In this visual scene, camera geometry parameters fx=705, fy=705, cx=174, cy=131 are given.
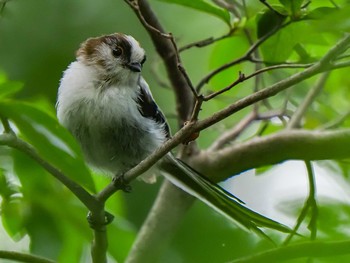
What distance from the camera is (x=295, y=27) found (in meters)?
1.74

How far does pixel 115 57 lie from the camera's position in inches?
115

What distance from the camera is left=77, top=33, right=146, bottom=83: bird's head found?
9.19 ft

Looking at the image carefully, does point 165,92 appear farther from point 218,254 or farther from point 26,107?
point 218,254

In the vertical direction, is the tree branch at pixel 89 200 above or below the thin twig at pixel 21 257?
above

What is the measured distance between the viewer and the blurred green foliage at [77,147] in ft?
3.02

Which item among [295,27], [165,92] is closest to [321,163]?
[295,27]

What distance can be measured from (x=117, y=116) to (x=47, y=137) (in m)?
1.46

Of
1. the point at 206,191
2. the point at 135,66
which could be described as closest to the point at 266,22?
the point at 206,191

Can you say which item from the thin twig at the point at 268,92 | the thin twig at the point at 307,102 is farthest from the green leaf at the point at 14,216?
the thin twig at the point at 307,102

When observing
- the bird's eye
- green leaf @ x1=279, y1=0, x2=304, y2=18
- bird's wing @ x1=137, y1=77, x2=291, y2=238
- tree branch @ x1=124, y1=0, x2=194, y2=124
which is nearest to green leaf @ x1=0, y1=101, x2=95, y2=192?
bird's wing @ x1=137, y1=77, x2=291, y2=238

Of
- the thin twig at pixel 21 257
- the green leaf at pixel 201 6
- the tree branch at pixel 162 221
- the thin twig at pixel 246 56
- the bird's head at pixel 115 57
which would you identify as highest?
the green leaf at pixel 201 6

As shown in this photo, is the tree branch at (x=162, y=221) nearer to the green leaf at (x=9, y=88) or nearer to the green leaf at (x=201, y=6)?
the green leaf at (x=201, y=6)

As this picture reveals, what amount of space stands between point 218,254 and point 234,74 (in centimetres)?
158

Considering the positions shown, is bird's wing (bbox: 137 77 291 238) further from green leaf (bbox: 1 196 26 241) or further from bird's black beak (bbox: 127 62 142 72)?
green leaf (bbox: 1 196 26 241)
